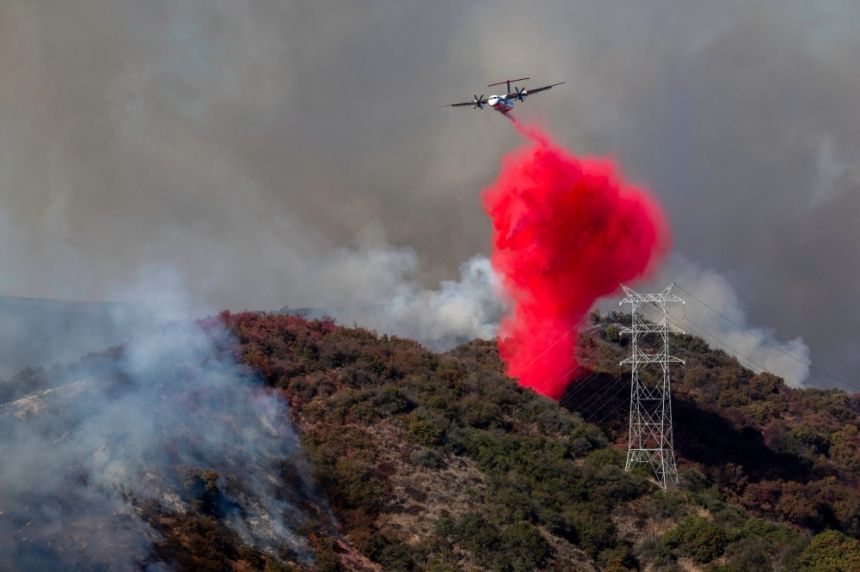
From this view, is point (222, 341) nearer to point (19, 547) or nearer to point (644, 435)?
point (19, 547)

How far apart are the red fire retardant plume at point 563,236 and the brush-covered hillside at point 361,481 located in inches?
413

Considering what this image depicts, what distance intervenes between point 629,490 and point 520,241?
2627cm

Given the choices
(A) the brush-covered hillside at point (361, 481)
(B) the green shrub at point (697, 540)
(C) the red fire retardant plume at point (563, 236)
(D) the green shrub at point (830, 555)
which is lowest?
(D) the green shrub at point (830, 555)

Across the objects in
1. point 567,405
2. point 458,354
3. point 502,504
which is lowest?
point 502,504

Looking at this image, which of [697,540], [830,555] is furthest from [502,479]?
[830,555]

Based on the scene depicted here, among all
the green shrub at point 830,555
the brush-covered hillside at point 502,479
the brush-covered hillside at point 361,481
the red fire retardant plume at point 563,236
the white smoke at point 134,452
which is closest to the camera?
the white smoke at point 134,452

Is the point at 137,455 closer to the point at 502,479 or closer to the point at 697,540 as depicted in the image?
the point at 502,479

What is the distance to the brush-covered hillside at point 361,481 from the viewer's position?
51.0 m

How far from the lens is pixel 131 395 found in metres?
59.3

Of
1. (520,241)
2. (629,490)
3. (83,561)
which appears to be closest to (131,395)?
(83,561)

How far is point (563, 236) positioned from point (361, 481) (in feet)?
108

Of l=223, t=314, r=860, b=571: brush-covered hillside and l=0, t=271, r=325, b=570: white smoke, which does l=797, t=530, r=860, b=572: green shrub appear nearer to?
l=223, t=314, r=860, b=571: brush-covered hillside

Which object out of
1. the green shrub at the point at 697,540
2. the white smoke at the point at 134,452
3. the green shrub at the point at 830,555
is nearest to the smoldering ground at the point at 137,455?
the white smoke at the point at 134,452

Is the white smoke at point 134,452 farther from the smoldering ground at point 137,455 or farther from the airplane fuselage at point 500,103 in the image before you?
the airplane fuselage at point 500,103
